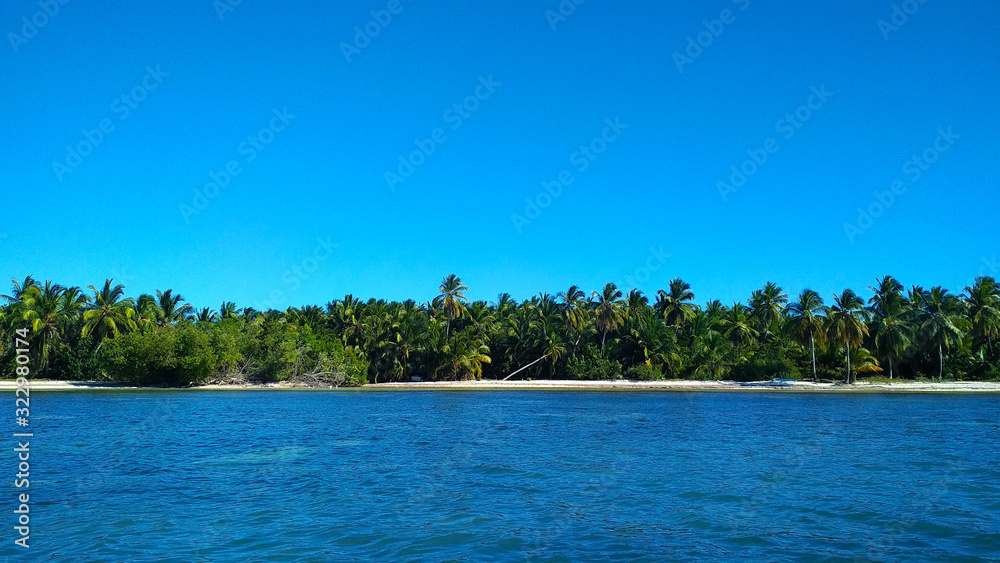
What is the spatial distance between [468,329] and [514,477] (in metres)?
60.2

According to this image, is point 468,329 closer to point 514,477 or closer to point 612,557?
point 514,477

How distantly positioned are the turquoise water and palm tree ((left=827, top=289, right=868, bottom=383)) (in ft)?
103

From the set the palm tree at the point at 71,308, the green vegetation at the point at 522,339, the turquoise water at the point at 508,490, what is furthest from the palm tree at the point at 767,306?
the palm tree at the point at 71,308

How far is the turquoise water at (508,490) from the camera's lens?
11.7 meters

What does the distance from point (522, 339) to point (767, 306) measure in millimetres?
29609

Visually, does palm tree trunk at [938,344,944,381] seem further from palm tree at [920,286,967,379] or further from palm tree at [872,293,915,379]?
palm tree at [872,293,915,379]

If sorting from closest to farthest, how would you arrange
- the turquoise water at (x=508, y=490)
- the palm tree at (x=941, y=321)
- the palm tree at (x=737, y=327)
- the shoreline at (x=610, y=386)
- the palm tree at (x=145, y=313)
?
the turquoise water at (x=508, y=490), the shoreline at (x=610, y=386), the palm tree at (x=941, y=321), the palm tree at (x=145, y=313), the palm tree at (x=737, y=327)

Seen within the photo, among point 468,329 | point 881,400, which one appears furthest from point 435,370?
point 881,400

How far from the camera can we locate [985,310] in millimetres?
69000

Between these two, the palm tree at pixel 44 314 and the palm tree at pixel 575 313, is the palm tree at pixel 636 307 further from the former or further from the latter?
the palm tree at pixel 44 314

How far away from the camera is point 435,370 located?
78438 millimetres

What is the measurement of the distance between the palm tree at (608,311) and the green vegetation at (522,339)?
0.46 ft

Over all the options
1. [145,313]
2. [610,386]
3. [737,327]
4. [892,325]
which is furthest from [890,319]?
[145,313]

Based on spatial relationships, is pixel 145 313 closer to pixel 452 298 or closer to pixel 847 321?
pixel 452 298
